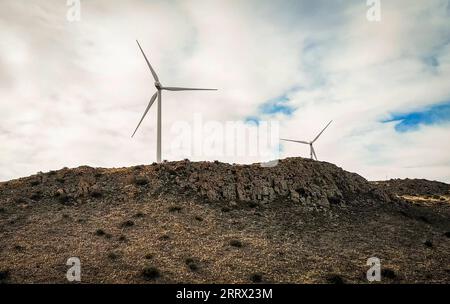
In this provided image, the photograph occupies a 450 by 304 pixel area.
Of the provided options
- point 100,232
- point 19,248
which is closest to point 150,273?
point 100,232

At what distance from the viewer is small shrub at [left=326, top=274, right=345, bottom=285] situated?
1245 inches

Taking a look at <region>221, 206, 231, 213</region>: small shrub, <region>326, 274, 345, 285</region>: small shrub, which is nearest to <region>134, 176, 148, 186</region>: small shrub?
<region>221, 206, 231, 213</region>: small shrub

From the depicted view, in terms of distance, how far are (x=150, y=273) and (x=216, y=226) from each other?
14.9 m

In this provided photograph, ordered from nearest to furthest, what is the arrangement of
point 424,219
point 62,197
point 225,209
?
point 225,209
point 424,219
point 62,197

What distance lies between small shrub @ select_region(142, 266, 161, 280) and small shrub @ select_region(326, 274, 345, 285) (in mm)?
15809

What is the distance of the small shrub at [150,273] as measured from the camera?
32.5 meters

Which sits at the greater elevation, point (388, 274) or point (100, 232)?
point (100, 232)

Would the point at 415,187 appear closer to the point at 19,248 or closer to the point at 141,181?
the point at 141,181

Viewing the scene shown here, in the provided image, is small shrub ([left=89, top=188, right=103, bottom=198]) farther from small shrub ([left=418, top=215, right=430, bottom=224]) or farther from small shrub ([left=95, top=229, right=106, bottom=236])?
small shrub ([left=418, top=215, right=430, bottom=224])

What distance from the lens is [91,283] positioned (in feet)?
103

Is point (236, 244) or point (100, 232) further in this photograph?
point (100, 232)

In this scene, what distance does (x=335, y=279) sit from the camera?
3200 centimetres
